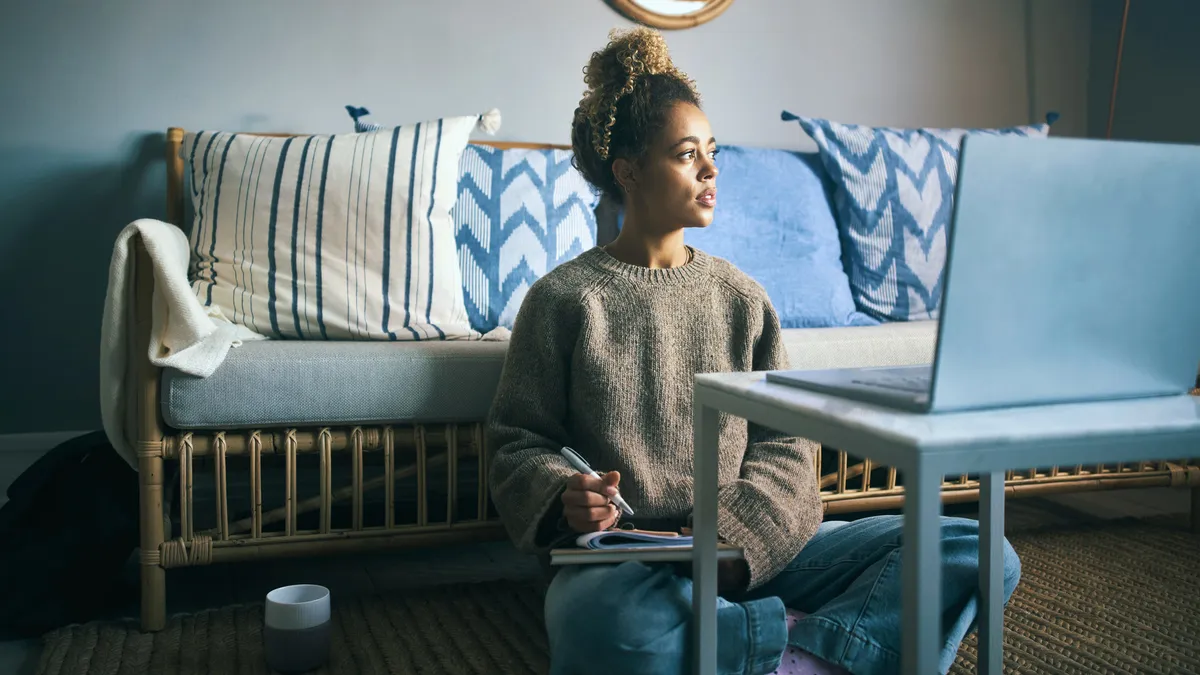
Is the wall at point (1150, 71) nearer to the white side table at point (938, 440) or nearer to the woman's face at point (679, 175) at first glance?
the woman's face at point (679, 175)

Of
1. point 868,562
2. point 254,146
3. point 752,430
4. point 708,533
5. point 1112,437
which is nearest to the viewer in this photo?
point 1112,437

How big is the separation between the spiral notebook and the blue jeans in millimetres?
71

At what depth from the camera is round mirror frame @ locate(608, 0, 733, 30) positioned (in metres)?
2.28

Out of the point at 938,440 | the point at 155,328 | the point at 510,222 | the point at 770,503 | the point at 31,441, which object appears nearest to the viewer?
the point at 938,440

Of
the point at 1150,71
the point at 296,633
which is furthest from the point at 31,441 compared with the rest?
the point at 1150,71

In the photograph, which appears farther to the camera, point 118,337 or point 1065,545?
point 1065,545

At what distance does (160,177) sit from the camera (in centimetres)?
202

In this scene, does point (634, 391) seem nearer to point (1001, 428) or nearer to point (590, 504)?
point (590, 504)

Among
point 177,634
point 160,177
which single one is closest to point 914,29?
point 160,177

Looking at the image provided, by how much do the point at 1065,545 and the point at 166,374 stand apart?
158cm

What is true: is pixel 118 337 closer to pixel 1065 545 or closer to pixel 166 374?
pixel 166 374

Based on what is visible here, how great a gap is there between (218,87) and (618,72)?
44.3 inches

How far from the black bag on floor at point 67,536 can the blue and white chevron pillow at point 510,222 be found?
656 millimetres

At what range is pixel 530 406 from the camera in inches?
46.4
